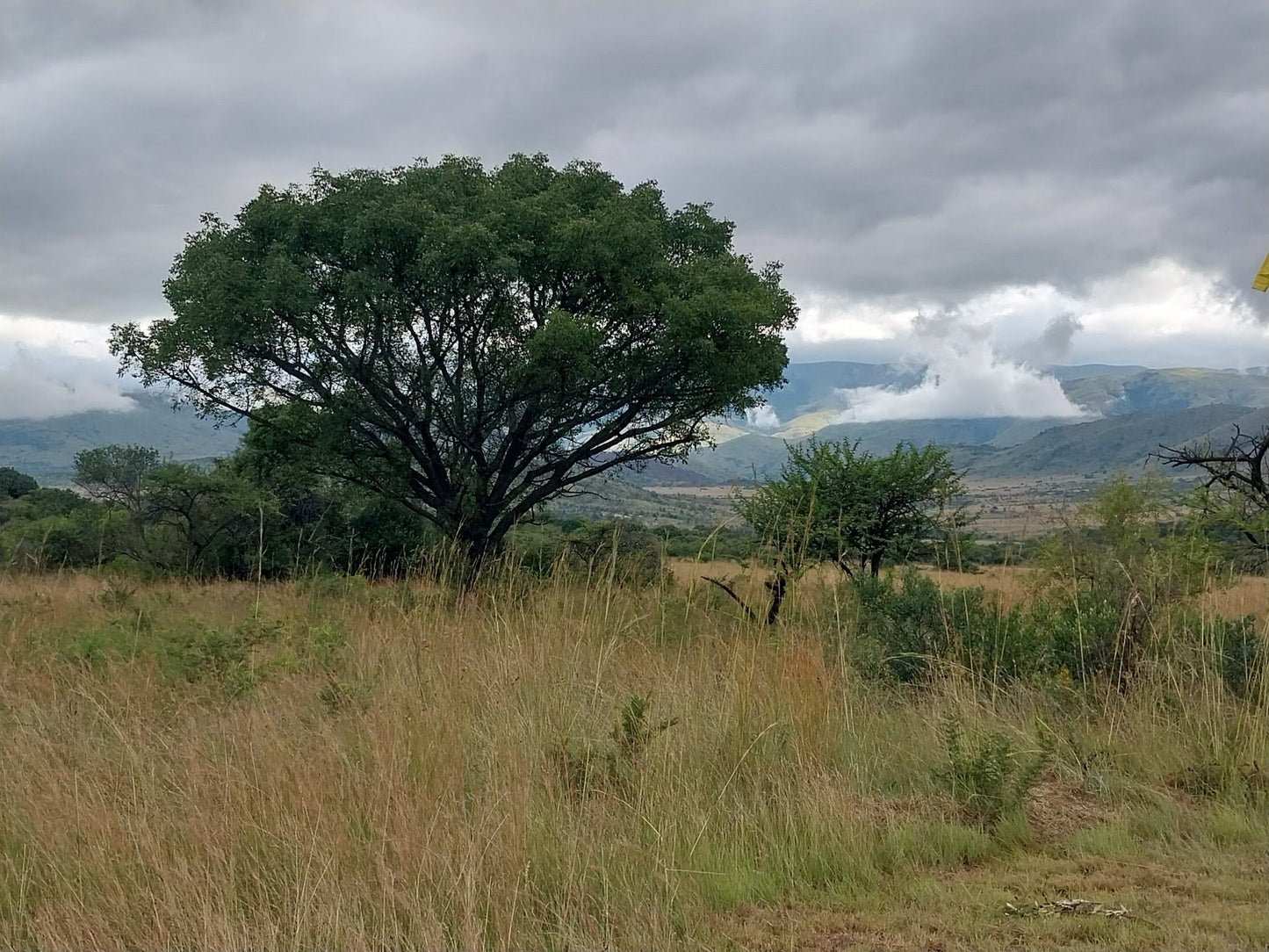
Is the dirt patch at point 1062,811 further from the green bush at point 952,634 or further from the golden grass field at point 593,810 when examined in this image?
the green bush at point 952,634

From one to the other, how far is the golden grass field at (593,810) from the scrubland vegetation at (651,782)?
16 millimetres

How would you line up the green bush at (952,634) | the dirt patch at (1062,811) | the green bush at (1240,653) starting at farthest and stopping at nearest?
the green bush at (952,634)
the green bush at (1240,653)
the dirt patch at (1062,811)

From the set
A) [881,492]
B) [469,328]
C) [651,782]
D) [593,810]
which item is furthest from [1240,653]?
[469,328]

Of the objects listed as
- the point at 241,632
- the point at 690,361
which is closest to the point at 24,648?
the point at 241,632

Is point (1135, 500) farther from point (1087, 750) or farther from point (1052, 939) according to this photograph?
point (1052, 939)

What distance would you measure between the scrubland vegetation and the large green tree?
8660 mm

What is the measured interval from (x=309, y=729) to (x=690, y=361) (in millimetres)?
11608

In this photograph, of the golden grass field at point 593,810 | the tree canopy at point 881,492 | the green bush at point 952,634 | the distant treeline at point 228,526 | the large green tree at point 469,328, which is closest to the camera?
the golden grass field at point 593,810

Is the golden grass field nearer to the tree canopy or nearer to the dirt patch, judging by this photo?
the dirt patch

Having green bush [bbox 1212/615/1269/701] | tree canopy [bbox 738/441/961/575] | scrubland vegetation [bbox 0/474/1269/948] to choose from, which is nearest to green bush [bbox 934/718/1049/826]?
scrubland vegetation [bbox 0/474/1269/948]

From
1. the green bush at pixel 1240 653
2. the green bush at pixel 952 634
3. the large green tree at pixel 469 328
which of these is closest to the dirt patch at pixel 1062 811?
the green bush at pixel 952 634

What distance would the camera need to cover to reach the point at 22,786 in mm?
3893

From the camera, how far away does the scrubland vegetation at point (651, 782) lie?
302cm

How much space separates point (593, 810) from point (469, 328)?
43.8ft
